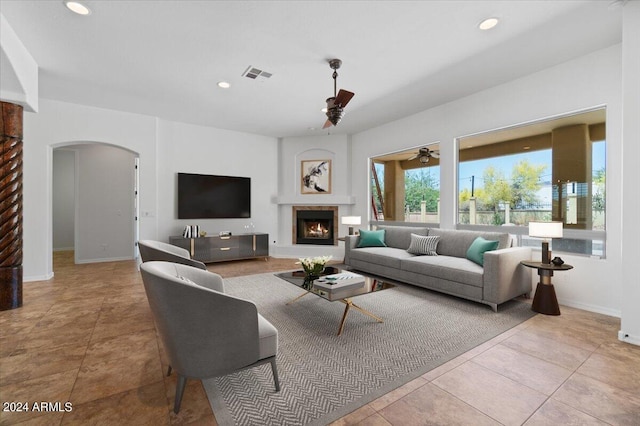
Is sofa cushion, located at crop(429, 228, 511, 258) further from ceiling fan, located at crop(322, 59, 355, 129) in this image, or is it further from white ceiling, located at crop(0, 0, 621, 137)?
ceiling fan, located at crop(322, 59, 355, 129)

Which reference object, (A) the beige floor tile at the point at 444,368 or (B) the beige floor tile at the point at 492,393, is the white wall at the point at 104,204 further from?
(B) the beige floor tile at the point at 492,393

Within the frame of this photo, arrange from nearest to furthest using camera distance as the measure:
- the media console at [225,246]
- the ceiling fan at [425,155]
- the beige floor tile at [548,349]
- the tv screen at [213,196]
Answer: the beige floor tile at [548,349], the ceiling fan at [425,155], the media console at [225,246], the tv screen at [213,196]

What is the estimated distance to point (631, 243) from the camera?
7.95 feet

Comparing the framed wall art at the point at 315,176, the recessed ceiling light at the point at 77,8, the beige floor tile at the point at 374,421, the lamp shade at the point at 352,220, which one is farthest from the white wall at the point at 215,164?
the beige floor tile at the point at 374,421

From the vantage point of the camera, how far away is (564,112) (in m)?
3.48

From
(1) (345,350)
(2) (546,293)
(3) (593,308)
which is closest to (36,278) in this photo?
(1) (345,350)

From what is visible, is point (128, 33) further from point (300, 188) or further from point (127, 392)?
point (300, 188)

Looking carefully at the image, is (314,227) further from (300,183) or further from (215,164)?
(215,164)

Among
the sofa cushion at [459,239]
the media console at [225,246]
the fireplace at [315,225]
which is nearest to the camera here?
the sofa cushion at [459,239]

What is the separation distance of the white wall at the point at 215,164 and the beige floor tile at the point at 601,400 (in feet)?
19.6

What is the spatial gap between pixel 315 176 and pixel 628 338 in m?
5.61

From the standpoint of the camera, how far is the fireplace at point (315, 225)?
22.4ft

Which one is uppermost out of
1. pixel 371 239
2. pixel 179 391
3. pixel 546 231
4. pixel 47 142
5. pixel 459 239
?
pixel 47 142

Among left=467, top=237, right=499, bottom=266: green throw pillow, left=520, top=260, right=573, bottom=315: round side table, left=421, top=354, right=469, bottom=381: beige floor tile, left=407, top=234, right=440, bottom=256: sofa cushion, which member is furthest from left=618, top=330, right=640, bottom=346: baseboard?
left=407, top=234, right=440, bottom=256: sofa cushion
